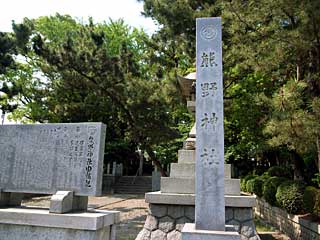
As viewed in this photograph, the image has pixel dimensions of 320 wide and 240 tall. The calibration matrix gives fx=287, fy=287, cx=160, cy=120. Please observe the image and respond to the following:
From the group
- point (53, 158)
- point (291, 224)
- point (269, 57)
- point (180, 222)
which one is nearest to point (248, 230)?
point (180, 222)

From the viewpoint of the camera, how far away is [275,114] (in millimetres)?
5137

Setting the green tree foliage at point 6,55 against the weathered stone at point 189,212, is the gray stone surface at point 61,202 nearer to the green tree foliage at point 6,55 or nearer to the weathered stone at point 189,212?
the weathered stone at point 189,212

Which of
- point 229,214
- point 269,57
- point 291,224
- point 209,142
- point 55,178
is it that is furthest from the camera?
point 291,224

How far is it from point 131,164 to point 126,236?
20.1 meters

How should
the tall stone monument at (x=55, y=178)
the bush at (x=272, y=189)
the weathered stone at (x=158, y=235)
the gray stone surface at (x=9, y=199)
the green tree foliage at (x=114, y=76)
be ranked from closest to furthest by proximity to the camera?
the tall stone monument at (x=55, y=178) → the gray stone surface at (x=9, y=199) → the weathered stone at (x=158, y=235) → the bush at (x=272, y=189) → the green tree foliage at (x=114, y=76)

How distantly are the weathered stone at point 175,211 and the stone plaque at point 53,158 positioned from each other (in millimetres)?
1683

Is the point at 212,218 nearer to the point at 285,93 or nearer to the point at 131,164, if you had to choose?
the point at 285,93

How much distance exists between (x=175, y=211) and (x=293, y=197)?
10.8ft

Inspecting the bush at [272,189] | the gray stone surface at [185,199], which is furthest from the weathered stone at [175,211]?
the bush at [272,189]

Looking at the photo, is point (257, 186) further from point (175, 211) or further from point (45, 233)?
point (45, 233)

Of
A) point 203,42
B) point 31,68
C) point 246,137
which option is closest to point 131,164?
point 31,68

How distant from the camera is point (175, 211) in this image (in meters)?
5.39

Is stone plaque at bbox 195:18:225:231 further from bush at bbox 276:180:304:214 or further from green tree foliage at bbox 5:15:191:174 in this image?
green tree foliage at bbox 5:15:191:174

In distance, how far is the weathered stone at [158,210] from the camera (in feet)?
17.8
